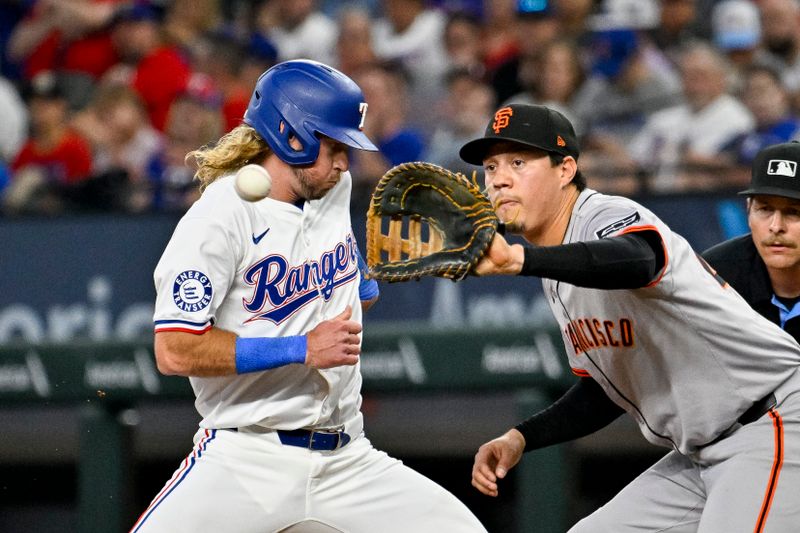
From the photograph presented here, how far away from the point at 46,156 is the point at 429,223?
5749mm

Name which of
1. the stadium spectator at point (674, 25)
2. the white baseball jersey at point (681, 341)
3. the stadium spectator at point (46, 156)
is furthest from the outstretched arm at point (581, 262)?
the stadium spectator at point (46, 156)

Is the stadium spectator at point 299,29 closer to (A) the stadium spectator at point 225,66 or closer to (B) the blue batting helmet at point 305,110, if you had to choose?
(A) the stadium spectator at point 225,66

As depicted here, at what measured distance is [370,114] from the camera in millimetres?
7156

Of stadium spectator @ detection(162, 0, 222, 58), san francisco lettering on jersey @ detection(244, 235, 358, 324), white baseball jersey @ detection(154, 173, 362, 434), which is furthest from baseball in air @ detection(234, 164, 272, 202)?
stadium spectator @ detection(162, 0, 222, 58)

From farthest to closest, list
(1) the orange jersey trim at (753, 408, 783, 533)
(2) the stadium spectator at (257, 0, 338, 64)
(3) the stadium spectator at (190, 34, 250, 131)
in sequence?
(2) the stadium spectator at (257, 0, 338, 64), (3) the stadium spectator at (190, 34, 250, 131), (1) the orange jersey trim at (753, 408, 783, 533)

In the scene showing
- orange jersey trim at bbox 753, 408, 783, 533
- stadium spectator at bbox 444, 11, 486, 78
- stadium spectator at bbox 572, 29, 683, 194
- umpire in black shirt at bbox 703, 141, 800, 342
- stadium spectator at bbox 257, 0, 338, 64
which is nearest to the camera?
orange jersey trim at bbox 753, 408, 783, 533

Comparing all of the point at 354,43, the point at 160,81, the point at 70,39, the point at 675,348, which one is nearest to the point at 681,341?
the point at 675,348

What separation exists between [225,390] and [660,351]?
4.24ft

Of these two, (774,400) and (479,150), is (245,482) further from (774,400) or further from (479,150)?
(774,400)

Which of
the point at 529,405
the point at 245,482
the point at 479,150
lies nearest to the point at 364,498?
the point at 245,482

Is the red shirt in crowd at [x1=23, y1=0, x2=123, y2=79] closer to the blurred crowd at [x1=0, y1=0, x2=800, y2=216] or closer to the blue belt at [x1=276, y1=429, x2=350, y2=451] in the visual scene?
the blurred crowd at [x1=0, y1=0, x2=800, y2=216]

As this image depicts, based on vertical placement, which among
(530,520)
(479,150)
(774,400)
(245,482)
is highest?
(479,150)

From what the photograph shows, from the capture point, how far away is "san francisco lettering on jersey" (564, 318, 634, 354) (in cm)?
318

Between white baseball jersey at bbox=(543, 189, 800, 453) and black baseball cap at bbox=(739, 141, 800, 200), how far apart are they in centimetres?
46
